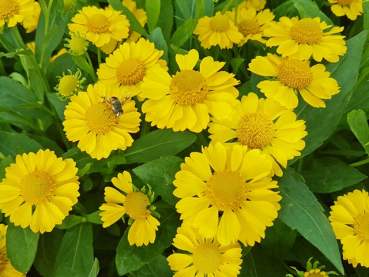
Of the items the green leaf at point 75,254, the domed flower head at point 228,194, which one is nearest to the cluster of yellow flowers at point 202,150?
the domed flower head at point 228,194

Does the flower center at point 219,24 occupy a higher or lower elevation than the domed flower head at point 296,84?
higher

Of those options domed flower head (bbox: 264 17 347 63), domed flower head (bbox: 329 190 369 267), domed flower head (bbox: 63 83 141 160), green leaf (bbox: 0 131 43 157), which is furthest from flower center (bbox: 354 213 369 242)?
green leaf (bbox: 0 131 43 157)

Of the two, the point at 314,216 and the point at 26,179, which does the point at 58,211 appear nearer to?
the point at 26,179

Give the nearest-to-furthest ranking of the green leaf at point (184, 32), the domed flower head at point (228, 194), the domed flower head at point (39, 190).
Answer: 1. the domed flower head at point (228, 194)
2. the domed flower head at point (39, 190)
3. the green leaf at point (184, 32)

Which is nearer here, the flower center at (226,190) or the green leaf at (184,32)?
the flower center at (226,190)

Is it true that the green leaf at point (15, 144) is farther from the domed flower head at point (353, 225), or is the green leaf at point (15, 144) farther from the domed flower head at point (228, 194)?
the domed flower head at point (353, 225)

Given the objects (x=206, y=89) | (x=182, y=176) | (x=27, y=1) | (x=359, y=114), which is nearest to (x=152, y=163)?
(x=182, y=176)

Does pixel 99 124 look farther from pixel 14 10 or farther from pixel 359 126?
pixel 359 126
